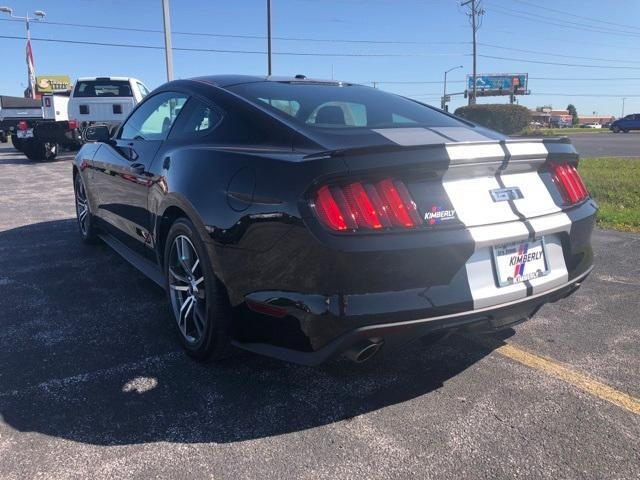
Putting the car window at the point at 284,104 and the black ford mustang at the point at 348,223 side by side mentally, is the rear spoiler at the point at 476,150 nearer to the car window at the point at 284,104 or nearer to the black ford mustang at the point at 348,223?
the black ford mustang at the point at 348,223

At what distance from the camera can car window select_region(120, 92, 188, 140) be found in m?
3.55

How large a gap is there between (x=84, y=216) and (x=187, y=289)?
10.1 feet

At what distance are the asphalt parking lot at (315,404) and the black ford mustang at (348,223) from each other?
32 centimetres

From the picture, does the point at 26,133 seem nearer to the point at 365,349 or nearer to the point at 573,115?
the point at 365,349

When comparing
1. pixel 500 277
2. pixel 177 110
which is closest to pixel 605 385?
pixel 500 277

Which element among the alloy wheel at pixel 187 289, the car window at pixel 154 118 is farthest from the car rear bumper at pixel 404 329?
the car window at pixel 154 118

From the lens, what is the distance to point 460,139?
2594mm

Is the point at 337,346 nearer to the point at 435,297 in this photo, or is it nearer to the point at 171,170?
the point at 435,297

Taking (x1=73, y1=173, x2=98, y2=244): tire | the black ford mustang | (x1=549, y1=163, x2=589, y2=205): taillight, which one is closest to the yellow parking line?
the black ford mustang

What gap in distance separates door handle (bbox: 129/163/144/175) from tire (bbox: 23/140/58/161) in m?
13.8

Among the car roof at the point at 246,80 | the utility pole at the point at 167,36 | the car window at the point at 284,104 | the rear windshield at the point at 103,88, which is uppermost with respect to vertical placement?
the utility pole at the point at 167,36

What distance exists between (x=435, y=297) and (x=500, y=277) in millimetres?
365

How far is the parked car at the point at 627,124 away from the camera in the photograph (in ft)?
160

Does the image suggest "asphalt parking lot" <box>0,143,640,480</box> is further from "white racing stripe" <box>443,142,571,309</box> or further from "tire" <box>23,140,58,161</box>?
"tire" <box>23,140,58,161</box>
